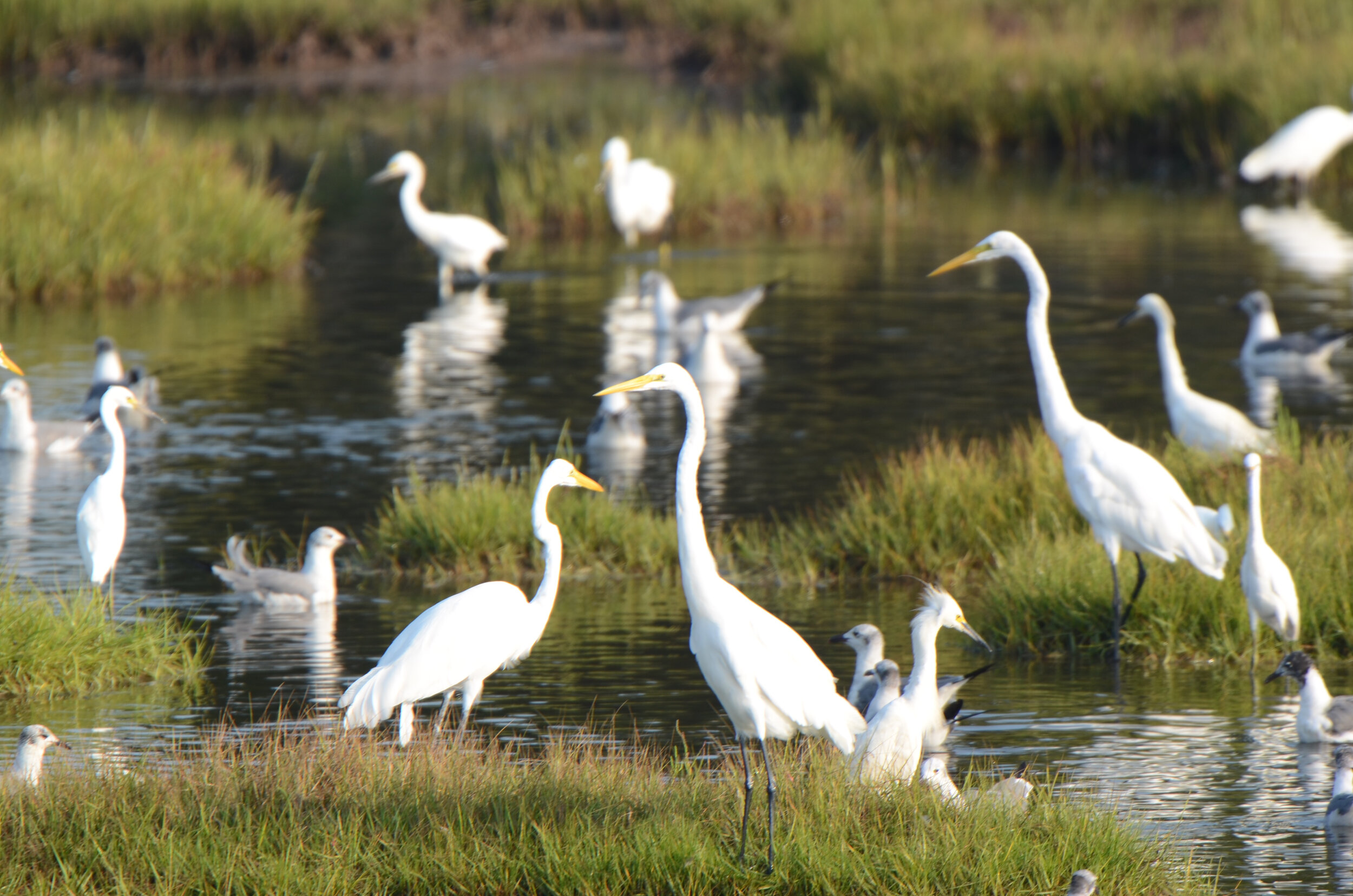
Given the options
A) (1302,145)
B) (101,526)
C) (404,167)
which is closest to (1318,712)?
(101,526)

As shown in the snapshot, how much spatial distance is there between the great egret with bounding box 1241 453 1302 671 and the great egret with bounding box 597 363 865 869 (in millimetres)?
3165

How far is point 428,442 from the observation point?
1537cm

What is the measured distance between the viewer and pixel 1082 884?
5340mm

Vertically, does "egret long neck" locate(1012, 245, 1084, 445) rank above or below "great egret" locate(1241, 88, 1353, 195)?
below

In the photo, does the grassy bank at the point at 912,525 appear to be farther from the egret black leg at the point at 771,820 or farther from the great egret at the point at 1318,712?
the egret black leg at the point at 771,820

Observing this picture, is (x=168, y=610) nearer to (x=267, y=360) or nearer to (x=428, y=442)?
(x=428, y=442)

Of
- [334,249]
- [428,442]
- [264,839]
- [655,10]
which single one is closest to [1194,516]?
[264,839]

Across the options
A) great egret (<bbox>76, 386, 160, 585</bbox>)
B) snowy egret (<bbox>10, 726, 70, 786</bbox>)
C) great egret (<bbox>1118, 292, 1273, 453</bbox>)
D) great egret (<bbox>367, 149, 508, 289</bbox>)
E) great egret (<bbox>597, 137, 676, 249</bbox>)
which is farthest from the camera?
great egret (<bbox>597, 137, 676, 249</bbox>)

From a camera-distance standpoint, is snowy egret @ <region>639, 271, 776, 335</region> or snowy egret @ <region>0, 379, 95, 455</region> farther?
snowy egret @ <region>639, 271, 776, 335</region>

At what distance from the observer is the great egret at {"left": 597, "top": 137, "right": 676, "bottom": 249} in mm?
24266

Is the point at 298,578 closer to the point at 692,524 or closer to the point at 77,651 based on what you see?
the point at 77,651

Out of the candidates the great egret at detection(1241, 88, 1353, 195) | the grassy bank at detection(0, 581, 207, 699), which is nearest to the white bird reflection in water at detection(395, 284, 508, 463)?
the grassy bank at detection(0, 581, 207, 699)

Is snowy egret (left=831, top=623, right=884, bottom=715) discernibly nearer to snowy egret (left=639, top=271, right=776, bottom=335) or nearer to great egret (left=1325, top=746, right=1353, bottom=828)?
great egret (left=1325, top=746, right=1353, bottom=828)

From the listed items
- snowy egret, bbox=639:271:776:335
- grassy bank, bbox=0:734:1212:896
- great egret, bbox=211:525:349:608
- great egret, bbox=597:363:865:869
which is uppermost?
great egret, bbox=597:363:865:869
